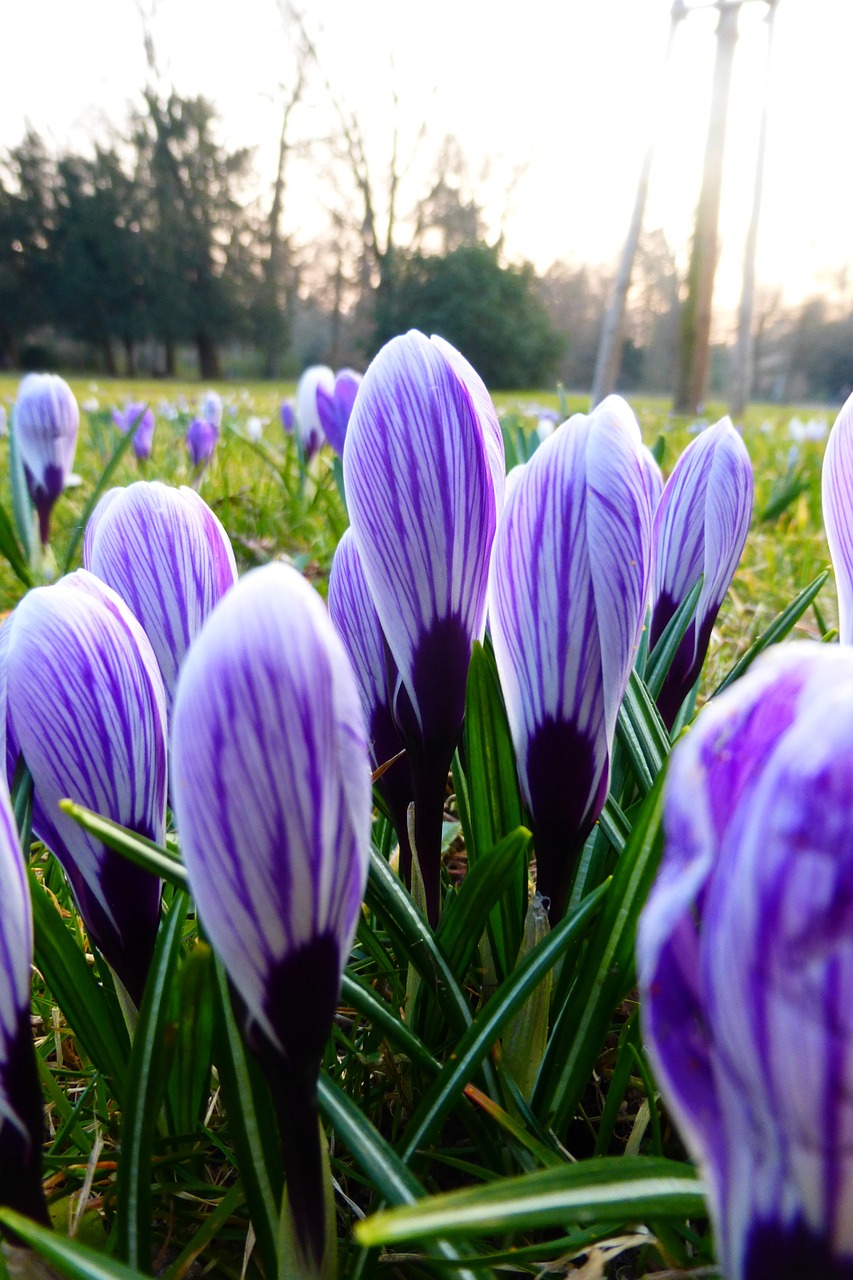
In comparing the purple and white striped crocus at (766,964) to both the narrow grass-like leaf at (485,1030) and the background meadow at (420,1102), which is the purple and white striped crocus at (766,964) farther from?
the narrow grass-like leaf at (485,1030)

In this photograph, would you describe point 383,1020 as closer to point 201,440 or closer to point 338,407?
point 338,407

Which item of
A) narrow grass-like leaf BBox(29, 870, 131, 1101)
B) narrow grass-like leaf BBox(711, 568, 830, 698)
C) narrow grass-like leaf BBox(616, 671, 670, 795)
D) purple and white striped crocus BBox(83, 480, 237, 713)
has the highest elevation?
purple and white striped crocus BBox(83, 480, 237, 713)

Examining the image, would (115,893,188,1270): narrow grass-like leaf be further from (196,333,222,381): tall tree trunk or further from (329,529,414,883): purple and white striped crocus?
(196,333,222,381): tall tree trunk

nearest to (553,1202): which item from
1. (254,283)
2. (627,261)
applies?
(627,261)

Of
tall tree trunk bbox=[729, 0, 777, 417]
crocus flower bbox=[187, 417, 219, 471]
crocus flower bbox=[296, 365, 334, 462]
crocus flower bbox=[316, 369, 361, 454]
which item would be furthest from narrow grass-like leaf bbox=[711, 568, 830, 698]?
tall tree trunk bbox=[729, 0, 777, 417]

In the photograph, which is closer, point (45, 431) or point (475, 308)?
point (45, 431)
